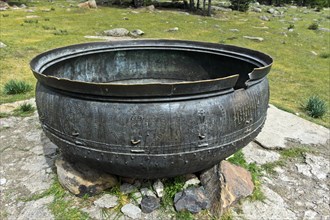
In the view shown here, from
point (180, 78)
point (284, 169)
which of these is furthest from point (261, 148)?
point (180, 78)

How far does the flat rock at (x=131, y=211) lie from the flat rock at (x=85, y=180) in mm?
285

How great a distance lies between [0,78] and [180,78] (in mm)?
4590

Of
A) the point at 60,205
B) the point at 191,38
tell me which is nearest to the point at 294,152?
the point at 60,205

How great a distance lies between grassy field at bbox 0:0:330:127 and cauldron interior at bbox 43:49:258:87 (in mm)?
2286

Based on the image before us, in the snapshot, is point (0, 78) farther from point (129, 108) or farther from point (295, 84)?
point (295, 84)

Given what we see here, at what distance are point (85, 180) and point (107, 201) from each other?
0.93 feet

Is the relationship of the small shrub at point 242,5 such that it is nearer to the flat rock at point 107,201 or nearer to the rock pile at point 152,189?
the rock pile at point 152,189

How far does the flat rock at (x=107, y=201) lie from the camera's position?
9.50 ft

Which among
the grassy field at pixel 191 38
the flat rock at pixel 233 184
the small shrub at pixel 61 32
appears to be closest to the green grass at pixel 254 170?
the flat rock at pixel 233 184

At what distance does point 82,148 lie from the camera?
249 cm

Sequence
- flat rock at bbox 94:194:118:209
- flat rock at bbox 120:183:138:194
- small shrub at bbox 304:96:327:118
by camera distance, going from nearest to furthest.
Result: flat rock at bbox 94:194:118:209
flat rock at bbox 120:183:138:194
small shrub at bbox 304:96:327:118

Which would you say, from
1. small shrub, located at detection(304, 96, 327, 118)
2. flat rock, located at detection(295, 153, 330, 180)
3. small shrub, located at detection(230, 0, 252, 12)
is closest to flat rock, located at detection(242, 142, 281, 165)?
flat rock, located at detection(295, 153, 330, 180)

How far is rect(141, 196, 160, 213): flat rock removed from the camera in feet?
9.28

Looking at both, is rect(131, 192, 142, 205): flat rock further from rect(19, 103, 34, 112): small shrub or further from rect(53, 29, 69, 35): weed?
rect(53, 29, 69, 35): weed
